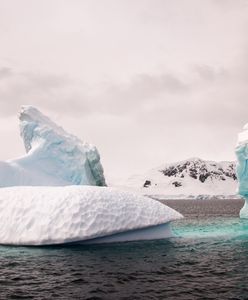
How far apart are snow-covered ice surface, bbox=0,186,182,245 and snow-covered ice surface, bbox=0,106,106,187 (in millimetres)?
19876

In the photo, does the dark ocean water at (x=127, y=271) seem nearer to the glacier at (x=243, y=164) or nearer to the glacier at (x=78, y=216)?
the glacier at (x=78, y=216)

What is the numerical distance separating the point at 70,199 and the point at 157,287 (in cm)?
1110

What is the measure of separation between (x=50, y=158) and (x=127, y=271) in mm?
37424

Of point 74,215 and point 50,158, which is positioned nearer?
point 74,215

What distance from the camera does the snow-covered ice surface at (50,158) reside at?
48.2 metres

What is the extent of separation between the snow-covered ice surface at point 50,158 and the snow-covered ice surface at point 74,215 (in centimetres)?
1988

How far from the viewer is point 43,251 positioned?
23.2 metres

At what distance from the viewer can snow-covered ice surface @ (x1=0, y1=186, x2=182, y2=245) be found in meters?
23.9

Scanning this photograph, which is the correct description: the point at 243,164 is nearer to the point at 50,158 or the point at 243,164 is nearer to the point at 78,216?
the point at 50,158

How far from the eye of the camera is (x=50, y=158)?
2132 inches

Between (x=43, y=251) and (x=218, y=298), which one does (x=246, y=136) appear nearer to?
(x=43, y=251)

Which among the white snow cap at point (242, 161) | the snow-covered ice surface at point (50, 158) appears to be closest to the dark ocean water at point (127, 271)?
the snow-covered ice surface at point (50, 158)

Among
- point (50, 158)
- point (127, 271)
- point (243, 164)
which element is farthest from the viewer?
point (243, 164)

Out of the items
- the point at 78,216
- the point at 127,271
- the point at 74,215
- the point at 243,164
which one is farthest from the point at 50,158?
the point at 127,271
